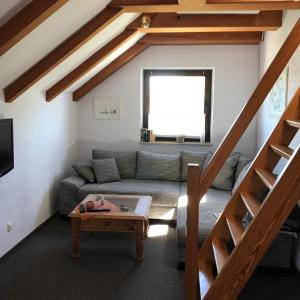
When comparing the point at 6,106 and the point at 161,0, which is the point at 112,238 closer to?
the point at 6,106

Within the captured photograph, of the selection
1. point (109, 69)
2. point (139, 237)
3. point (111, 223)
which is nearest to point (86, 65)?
point (109, 69)

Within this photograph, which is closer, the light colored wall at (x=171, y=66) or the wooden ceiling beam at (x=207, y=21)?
the wooden ceiling beam at (x=207, y=21)

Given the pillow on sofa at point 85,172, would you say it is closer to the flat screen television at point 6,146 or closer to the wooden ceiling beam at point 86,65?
the wooden ceiling beam at point 86,65

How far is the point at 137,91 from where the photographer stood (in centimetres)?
545

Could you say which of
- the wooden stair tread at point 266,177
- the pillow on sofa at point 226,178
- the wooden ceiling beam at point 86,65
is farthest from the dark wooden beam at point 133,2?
the pillow on sofa at point 226,178

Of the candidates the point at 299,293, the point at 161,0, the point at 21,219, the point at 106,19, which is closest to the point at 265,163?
the point at 299,293

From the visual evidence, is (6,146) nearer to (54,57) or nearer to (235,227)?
(54,57)

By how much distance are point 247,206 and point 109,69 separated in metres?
3.54

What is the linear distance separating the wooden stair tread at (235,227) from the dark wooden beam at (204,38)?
3089mm

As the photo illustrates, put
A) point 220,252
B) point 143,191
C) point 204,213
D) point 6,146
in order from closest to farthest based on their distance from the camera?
point 220,252
point 6,146
point 204,213
point 143,191

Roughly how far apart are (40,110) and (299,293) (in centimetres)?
330

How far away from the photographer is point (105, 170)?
489 centimetres

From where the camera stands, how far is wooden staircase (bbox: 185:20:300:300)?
1.68 meters

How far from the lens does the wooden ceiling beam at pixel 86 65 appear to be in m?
4.12
